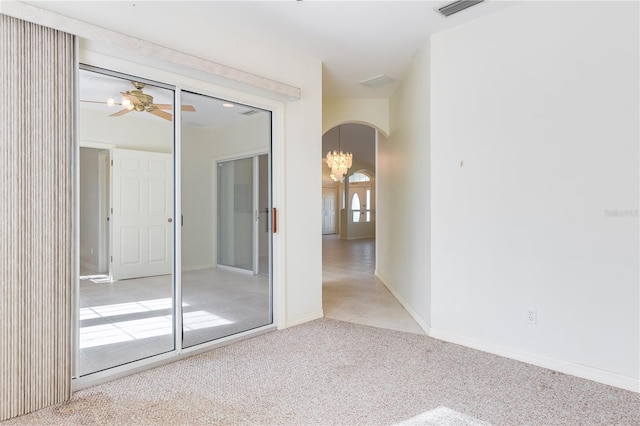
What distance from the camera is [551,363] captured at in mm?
2555

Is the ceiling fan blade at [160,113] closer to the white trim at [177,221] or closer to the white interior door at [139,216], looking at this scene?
the white trim at [177,221]

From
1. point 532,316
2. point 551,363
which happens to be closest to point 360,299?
point 532,316

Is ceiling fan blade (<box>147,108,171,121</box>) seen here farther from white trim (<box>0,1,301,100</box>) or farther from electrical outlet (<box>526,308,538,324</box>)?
electrical outlet (<box>526,308,538,324</box>)

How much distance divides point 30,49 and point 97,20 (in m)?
0.46

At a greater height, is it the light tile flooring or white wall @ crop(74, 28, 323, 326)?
white wall @ crop(74, 28, 323, 326)

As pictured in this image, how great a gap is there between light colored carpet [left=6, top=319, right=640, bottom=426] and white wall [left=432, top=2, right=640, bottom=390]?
0.32 meters

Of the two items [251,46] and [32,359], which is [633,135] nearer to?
[251,46]

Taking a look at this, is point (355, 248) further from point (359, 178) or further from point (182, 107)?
point (182, 107)

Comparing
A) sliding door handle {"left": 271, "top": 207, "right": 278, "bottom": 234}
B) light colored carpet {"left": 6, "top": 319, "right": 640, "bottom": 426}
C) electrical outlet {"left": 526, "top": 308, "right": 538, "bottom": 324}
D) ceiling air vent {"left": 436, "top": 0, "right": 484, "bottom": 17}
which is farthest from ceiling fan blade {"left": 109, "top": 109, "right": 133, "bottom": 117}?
electrical outlet {"left": 526, "top": 308, "right": 538, "bottom": 324}

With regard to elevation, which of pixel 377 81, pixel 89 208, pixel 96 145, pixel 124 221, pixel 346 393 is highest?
pixel 377 81

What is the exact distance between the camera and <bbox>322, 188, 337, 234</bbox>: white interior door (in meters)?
15.4

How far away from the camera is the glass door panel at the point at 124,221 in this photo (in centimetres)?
248

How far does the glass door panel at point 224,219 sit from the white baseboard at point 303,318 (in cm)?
18

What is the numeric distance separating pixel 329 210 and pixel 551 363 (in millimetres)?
13121
